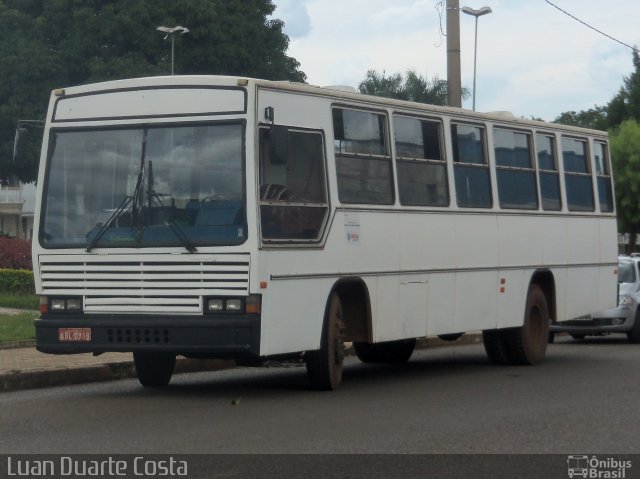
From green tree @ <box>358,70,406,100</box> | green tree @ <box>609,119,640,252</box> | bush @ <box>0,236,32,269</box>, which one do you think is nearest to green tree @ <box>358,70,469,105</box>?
green tree @ <box>358,70,406,100</box>

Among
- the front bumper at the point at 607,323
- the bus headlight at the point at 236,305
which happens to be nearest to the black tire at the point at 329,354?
the bus headlight at the point at 236,305

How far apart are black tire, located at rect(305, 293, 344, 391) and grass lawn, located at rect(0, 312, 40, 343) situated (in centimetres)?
606

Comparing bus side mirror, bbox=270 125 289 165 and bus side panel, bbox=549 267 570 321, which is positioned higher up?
bus side mirror, bbox=270 125 289 165

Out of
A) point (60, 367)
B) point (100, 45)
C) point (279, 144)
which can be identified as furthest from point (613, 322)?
point (100, 45)

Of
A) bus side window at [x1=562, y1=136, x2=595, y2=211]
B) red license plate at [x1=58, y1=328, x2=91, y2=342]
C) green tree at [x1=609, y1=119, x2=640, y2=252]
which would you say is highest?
green tree at [x1=609, y1=119, x2=640, y2=252]

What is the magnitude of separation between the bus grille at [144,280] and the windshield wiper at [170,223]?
100mm

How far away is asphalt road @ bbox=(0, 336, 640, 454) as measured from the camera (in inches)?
374

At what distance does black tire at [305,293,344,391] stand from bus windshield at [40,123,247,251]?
5.16 ft

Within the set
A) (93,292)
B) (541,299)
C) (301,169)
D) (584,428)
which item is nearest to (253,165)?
(301,169)

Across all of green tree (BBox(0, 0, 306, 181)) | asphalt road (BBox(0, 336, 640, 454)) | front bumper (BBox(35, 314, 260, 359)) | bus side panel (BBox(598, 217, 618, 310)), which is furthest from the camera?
green tree (BBox(0, 0, 306, 181))

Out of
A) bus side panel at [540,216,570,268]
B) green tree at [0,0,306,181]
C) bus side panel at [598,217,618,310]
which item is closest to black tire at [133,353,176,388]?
bus side panel at [540,216,570,268]

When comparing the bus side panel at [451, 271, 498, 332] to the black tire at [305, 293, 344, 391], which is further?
the bus side panel at [451, 271, 498, 332]
